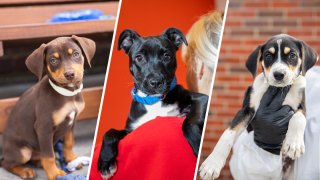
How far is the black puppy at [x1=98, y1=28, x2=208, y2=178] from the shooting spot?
1.65 m

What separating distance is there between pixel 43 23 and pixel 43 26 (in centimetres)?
5

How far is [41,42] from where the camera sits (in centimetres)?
172

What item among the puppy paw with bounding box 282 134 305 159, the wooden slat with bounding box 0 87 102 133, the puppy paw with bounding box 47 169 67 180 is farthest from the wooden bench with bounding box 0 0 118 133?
the puppy paw with bounding box 282 134 305 159

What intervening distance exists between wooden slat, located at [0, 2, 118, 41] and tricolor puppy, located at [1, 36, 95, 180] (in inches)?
2.7

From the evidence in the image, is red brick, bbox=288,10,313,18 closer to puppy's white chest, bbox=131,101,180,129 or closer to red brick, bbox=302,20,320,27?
red brick, bbox=302,20,320,27

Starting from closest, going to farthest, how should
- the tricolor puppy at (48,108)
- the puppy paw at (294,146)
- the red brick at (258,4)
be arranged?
the puppy paw at (294,146)
the tricolor puppy at (48,108)
the red brick at (258,4)

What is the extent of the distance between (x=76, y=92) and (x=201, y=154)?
50 cm

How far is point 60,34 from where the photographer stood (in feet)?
5.69

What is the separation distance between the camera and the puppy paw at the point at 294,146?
156 cm

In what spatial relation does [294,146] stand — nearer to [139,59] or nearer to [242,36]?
[242,36]

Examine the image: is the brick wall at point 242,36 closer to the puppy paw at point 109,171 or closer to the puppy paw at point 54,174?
the puppy paw at point 109,171

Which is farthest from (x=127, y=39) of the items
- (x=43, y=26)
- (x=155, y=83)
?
(x=43, y=26)

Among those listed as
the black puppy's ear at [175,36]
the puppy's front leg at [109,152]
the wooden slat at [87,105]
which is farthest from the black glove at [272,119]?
the wooden slat at [87,105]

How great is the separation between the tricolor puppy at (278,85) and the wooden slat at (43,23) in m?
0.58
